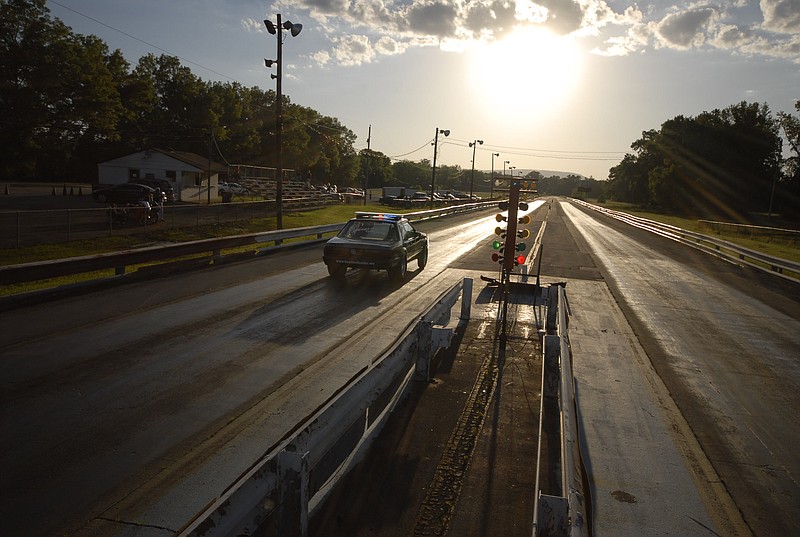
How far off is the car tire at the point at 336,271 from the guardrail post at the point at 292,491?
12266 millimetres

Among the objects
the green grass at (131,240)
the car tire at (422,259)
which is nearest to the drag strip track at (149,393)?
the car tire at (422,259)

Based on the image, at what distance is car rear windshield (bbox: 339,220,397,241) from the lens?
52.7 ft

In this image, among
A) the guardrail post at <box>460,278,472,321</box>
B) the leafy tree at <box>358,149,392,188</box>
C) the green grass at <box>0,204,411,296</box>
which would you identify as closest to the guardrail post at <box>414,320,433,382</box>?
the guardrail post at <box>460,278,472,321</box>

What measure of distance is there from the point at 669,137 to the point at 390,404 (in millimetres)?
98708

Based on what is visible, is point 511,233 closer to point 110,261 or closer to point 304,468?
point 304,468

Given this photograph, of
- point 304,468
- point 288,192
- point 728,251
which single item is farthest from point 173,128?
point 304,468

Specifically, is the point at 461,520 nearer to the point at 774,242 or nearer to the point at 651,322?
the point at 651,322

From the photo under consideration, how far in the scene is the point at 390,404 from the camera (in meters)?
6.61

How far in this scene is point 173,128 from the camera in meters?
86.1

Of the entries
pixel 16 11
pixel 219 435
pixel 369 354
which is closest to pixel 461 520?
pixel 219 435

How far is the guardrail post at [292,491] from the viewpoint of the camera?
3.60 m

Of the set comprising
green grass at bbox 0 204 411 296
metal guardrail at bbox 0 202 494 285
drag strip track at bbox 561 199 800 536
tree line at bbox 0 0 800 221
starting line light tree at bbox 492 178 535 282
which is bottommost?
green grass at bbox 0 204 411 296

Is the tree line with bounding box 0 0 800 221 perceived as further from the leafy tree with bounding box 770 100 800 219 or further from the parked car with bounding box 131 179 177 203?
the parked car with bounding box 131 179 177 203

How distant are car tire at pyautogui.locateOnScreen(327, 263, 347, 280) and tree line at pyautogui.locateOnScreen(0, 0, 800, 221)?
184 ft
